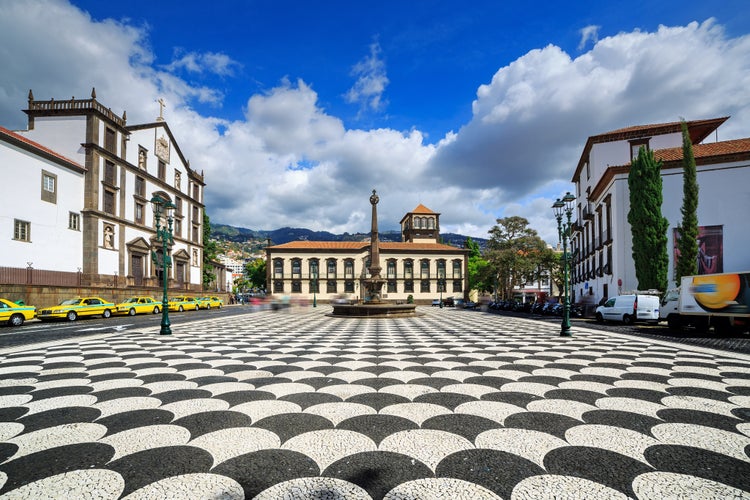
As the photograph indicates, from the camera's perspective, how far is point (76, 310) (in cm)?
2058

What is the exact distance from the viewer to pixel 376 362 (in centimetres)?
736

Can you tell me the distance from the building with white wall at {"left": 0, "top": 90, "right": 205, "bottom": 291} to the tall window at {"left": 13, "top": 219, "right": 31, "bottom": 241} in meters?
0.06

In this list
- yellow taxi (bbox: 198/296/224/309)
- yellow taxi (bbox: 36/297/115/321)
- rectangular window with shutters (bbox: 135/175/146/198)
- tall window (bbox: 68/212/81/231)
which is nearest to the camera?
yellow taxi (bbox: 36/297/115/321)

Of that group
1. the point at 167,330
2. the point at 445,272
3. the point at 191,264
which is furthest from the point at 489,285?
the point at 167,330

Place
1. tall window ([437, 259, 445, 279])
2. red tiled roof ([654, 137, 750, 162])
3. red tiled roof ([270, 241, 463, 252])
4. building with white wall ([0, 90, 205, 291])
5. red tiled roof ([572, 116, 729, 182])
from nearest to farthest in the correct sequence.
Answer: building with white wall ([0, 90, 205, 291]), red tiled roof ([654, 137, 750, 162]), red tiled roof ([572, 116, 729, 182]), red tiled roof ([270, 241, 463, 252]), tall window ([437, 259, 445, 279])

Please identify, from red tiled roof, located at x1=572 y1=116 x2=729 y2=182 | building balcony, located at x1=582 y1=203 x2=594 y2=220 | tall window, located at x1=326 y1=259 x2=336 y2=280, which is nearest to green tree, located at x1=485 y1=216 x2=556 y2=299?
building balcony, located at x1=582 y1=203 x2=594 y2=220

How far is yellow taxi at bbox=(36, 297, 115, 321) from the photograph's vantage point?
19391 mm

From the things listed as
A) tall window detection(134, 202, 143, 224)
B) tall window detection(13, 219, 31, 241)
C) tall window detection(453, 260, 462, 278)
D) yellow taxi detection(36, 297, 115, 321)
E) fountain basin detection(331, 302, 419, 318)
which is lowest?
fountain basin detection(331, 302, 419, 318)

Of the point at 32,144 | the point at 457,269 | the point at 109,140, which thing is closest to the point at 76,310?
the point at 32,144

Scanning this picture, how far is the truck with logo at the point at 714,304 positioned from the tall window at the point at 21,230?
36792mm

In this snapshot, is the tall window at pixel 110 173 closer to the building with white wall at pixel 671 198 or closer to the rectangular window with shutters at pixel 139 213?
the rectangular window with shutters at pixel 139 213

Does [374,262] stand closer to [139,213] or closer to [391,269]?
[139,213]

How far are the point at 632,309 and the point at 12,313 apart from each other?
2906 cm

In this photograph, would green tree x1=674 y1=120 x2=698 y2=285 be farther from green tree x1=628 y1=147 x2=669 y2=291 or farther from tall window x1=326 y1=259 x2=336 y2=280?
tall window x1=326 y1=259 x2=336 y2=280
